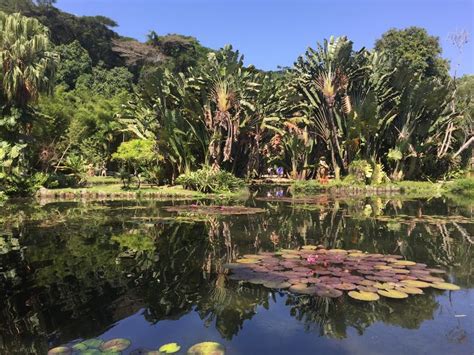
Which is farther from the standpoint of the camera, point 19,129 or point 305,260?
point 19,129

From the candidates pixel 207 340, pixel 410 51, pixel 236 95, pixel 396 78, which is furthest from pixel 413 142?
pixel 207 340

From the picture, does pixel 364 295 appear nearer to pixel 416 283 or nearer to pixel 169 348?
pixel 416 283

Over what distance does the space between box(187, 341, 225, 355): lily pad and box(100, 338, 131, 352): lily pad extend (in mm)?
558

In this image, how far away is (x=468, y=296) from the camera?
203 inches

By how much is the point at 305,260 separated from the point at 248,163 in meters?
15.8

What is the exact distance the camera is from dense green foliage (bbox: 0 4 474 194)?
17.6 m

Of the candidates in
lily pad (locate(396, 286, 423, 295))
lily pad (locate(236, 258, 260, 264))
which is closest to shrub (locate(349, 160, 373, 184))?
lily pad (locate(236, 258, 260, 264))

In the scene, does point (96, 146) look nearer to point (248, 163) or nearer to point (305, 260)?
point (248, 163)

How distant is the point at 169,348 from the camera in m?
3.58

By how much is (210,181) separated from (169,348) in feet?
46.3

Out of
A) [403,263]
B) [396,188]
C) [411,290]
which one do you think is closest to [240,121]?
[396,188]

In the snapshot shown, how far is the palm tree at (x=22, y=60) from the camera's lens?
16.7 meters

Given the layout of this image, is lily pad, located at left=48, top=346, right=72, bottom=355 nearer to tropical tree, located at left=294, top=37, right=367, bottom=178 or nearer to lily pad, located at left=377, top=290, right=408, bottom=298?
lily pad, located at left=377, top=290, right=408, bottom=298

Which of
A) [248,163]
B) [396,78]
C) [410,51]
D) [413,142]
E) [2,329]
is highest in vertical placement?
[410,51]
